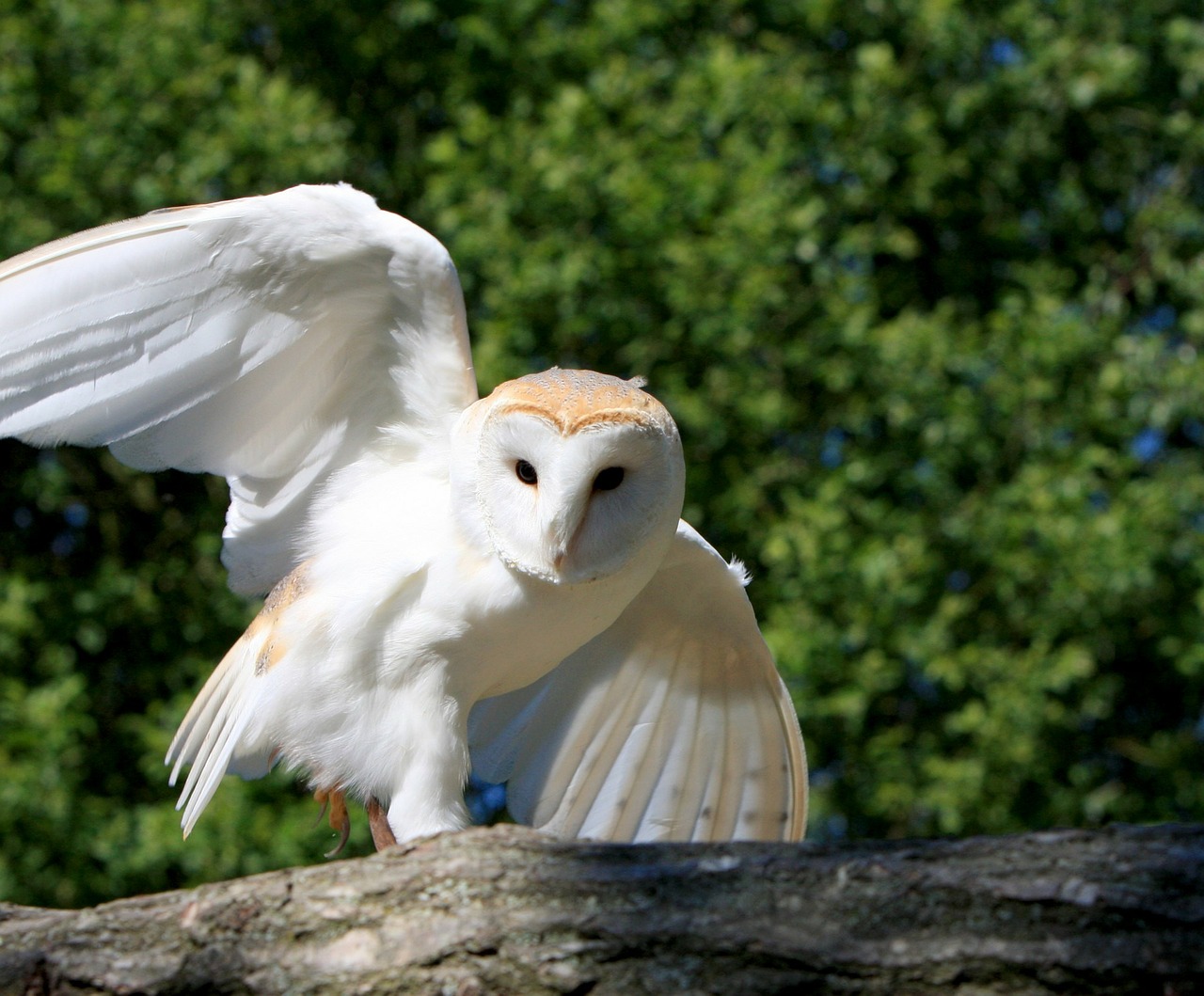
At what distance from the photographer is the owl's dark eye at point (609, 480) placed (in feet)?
7.45

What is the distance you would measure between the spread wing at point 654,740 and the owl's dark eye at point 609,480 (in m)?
0.85

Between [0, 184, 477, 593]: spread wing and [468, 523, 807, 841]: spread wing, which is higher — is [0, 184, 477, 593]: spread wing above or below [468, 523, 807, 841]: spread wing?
above

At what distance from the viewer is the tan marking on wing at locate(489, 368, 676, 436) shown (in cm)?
219

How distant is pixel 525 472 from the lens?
2.31 m

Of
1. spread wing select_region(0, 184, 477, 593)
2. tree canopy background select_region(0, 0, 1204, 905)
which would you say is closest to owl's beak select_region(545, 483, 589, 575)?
spread wing select_region(0, 184, 477, 593)

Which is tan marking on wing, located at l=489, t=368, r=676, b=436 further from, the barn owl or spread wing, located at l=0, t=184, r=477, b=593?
spread wing, located at l=0, t=184, r=477, b=593

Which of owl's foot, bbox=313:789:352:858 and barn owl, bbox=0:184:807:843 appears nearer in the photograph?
barn owl, bbox=0:184:807:843

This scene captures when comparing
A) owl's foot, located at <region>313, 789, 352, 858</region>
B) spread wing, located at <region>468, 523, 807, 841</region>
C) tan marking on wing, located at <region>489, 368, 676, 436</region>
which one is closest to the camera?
tan marking on wing, located at <region>489, 368, 676, 436</region>

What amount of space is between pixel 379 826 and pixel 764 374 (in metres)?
3.21

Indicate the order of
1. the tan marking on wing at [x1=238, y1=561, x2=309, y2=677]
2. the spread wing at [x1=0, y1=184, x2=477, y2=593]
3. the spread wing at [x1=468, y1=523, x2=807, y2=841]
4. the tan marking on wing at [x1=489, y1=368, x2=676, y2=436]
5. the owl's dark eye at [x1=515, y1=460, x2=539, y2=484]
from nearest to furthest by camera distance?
1. the tan marking on wing at [x1=489, y1=368, x2=676, y2=436]
2. the owl's dark eye at [x1=515, y1=460, x2=539, y2=484]
3. the spread wing at [x1=0, y1=184, x2=477, y2=593]
4. the tan marking on wing at [x1=238, y1=561, x2=309, y2=677]
5. the spread wing at [x1=468, y1=523, x2=807, y2=841]

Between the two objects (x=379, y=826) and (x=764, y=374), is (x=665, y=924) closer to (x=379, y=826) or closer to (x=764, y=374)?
(x=379, y=826)

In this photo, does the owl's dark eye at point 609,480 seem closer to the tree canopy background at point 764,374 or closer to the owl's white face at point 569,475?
the owl's white face at point 569,475

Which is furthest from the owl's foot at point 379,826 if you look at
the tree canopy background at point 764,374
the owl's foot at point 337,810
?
the tree canopy background at point 764,374

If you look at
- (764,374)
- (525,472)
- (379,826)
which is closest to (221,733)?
(379,826)
